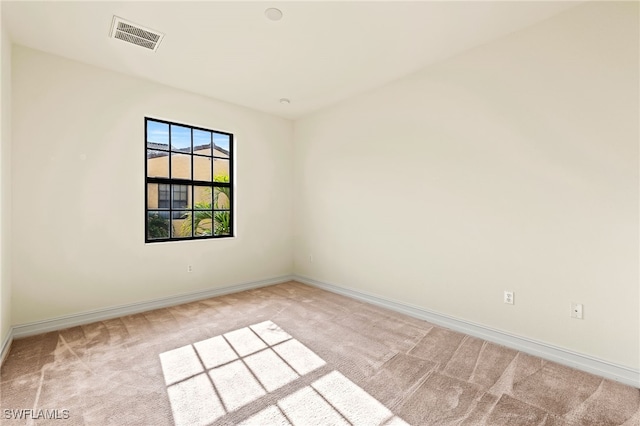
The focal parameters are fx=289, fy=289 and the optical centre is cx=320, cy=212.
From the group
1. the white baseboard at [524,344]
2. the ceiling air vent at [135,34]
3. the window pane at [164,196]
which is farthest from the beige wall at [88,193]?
the white baseboard at [524,344]

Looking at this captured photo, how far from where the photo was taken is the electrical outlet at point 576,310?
2168 millimetres

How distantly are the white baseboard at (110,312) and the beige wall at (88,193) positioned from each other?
0.06 m

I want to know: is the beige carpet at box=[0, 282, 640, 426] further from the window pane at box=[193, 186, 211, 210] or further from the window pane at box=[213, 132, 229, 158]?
the window pane at box=[213, 132, 229, 158]

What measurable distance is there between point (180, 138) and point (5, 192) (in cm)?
176

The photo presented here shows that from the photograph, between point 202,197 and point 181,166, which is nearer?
point 181,166

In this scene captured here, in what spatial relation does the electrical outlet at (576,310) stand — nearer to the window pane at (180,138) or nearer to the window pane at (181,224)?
the window pane at (181,224)

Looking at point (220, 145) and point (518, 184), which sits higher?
point (220, 145)

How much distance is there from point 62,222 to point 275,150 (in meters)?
2.72

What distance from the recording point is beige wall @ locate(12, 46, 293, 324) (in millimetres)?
2646

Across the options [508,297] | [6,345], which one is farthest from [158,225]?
[508,297]

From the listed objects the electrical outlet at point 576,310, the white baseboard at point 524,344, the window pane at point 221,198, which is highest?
the window pane at point 221,198

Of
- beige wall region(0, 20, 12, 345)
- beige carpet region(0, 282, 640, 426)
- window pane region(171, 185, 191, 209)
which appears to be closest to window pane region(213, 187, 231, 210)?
window pane region(171, 185, 191, 209)

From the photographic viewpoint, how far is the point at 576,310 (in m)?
2.18

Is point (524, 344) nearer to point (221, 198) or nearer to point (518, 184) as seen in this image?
point (518, 184)
